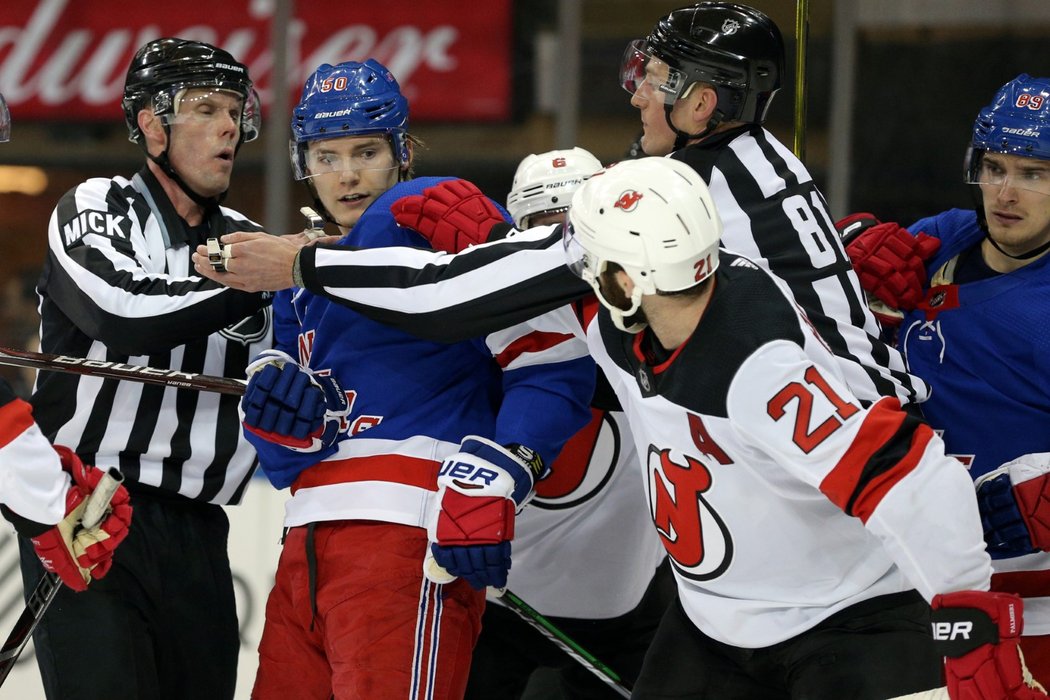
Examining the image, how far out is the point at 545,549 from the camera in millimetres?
3008

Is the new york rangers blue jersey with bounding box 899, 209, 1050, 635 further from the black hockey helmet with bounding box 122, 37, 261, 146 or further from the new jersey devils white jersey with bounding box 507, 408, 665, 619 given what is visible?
the black hockey helmet with bounding box 122, 37, 261, 146

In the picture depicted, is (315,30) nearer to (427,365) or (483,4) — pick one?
(483,4)

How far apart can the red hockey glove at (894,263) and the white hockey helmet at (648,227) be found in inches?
33.5

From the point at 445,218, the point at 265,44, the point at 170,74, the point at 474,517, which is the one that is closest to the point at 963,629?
the point at 474,517

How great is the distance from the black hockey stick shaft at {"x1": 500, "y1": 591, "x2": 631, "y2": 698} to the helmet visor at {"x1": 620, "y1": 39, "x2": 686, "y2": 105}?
99cm

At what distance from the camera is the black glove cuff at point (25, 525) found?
2.29 meters

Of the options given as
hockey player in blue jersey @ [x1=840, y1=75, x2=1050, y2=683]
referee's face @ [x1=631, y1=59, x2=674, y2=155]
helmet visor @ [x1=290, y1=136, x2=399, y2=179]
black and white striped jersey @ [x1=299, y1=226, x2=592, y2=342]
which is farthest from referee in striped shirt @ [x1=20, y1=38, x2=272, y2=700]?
hockey player in blue jersey @ [x1=840, y1=75, x2=1050, y2=683]

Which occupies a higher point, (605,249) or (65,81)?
(605,249)

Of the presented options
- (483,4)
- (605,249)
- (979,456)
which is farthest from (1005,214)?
(483,4)

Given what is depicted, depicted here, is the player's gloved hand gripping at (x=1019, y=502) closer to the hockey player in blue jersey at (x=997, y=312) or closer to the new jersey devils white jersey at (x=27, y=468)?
the hockey player in blue jersey at (x=997, y=312)

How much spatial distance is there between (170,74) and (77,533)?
3.33 feet

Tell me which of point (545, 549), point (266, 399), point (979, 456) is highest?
point (266, 399)

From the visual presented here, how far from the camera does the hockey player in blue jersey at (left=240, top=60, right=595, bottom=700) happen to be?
2268 millimetres

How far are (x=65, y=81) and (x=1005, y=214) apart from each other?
4.73 meters
